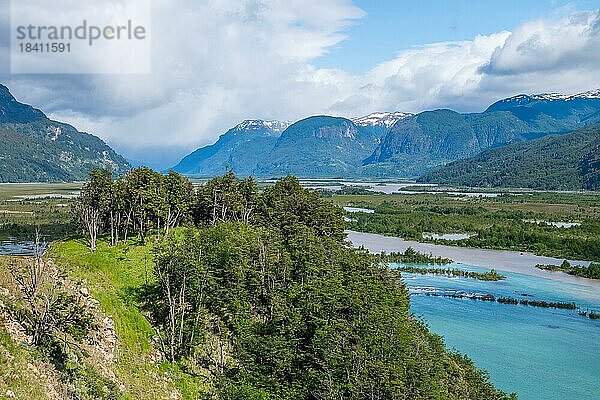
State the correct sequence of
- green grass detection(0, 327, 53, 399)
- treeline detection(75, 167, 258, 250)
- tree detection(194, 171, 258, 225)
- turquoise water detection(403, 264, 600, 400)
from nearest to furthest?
green grass detection(0, 327, 53, 399) → turquoise water detection(403, 264, 600, 400) → treeline detection(75, 167, 258, 250) → tree detection(194, 171, 258, 225)

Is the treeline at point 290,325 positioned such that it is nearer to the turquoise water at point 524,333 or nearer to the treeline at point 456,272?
the turquoise water at point 524,333

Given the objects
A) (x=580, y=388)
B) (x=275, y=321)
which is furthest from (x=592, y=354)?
(x=275, y=321)

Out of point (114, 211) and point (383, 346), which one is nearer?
point (383, 346)

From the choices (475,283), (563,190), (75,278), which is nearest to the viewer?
(75,278)

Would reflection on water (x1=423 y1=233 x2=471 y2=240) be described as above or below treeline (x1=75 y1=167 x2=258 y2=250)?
below

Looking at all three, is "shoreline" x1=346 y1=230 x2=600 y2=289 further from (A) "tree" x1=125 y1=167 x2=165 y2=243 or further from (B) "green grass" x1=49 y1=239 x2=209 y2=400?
(B) "green grass" x1=49 y1=239 x2=209 y2=400

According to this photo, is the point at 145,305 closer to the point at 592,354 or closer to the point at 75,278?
the point at 75,278

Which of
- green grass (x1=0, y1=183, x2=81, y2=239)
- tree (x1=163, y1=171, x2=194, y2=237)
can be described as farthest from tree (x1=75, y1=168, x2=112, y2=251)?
green grass (x1=0, y1=183, x2=81, y2=239)
